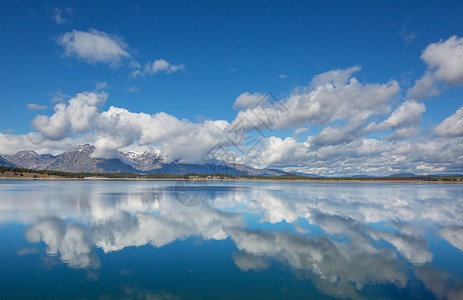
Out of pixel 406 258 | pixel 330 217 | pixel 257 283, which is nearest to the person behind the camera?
pixel 257 283

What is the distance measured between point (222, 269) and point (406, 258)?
1353cm

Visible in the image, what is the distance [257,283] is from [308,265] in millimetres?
4907

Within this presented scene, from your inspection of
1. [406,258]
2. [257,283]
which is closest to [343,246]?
[406,258]

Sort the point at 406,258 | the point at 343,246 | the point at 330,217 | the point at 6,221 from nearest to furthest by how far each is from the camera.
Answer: the point at 406,258 < the point at 343,246 < the point at 6,221 < the point at 330,217

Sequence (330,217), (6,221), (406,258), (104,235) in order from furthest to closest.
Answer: (330,217) < (6,221) < (104,235) < (406,258)

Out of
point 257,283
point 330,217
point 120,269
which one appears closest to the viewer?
point 257,283

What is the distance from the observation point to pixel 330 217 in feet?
126

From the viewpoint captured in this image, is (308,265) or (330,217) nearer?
(308,265)

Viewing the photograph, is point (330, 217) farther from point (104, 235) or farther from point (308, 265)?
point (104, 235)

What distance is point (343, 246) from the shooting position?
22.5 meters

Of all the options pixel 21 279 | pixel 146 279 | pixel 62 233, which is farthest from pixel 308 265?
pixel 62 233

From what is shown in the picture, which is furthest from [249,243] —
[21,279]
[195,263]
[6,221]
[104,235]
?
[6,221]

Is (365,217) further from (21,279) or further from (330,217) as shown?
(21,279)

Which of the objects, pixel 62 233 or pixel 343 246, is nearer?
pixel 343 246
